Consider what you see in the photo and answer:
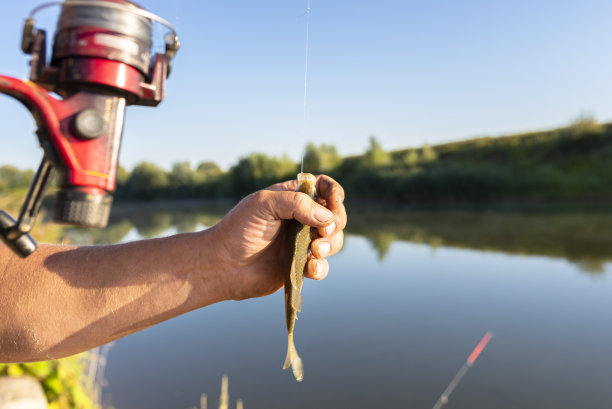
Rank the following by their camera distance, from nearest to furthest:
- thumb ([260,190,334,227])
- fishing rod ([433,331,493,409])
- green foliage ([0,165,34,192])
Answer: thumb ([260,190,334,227]) → fishing rod ([433,331,493,409]) → green foliage ([0,165,34,192])

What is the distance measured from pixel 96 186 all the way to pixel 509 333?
819 cm

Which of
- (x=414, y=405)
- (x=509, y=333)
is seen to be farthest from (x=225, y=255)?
(x=509, y=333)

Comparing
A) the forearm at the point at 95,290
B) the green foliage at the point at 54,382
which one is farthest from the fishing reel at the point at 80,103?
the green foliage at the point at 54,382

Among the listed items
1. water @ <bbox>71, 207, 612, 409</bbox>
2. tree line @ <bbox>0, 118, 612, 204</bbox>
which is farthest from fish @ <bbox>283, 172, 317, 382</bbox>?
tree line @ <bbox>0, 118, 612, 204</bbox>

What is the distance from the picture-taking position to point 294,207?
196 centimetres

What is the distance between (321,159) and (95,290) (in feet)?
152

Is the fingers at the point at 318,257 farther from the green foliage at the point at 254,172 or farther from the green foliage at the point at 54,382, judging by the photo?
the green foliage at the point at 254,172

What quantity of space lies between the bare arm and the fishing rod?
14.4 feet

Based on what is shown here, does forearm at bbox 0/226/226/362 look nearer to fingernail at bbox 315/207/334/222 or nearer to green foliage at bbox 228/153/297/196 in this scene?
fingernail at bbox 315/207/334/222

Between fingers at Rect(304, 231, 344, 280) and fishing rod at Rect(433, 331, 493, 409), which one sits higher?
fingers at Rect(304, 231, 344, 280)

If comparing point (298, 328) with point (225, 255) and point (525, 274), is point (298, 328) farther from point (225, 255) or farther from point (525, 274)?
point (525, 274)

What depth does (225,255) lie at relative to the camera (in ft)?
7.02

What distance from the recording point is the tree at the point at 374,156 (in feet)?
165

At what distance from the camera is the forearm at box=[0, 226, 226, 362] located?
1.76 m
